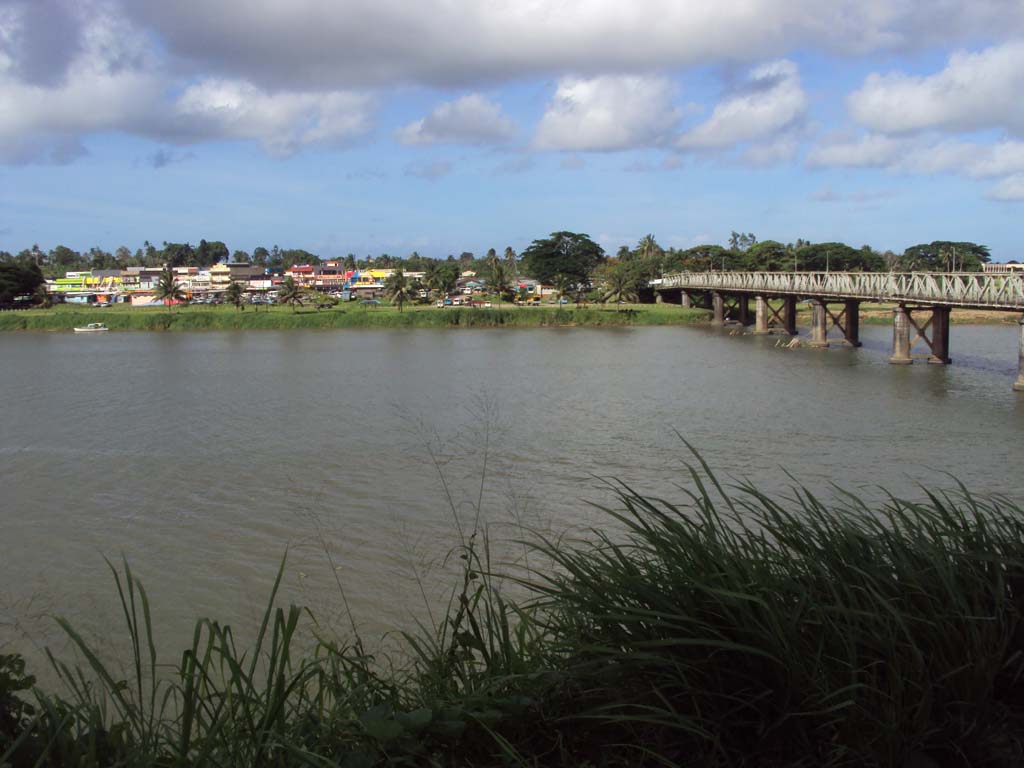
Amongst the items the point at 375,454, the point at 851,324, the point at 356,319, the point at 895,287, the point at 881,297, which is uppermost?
the point at 895,287

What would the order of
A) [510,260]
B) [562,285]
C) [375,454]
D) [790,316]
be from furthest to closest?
[510,260] < [562,285] < [790,316] < [375,454]

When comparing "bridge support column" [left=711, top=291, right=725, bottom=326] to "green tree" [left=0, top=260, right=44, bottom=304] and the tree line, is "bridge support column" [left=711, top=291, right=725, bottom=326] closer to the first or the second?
the tree line

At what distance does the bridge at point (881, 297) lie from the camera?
30734 mm

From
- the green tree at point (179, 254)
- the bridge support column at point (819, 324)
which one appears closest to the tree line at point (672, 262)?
the bridge support column at point (819, 324)

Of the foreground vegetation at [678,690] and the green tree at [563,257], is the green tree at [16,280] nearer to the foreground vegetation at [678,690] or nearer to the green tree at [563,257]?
the green tree at [563,257]

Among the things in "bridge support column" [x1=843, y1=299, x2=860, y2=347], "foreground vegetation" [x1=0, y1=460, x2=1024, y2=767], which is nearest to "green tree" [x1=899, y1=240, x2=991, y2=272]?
"bridge support column" [x1=843, y1=299, x2=860, y2=347]

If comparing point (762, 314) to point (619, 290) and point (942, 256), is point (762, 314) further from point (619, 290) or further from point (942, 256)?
point (942, 256)

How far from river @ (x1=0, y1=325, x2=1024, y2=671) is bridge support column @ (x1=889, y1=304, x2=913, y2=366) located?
4.20 ft

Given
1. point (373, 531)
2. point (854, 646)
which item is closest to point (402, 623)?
point (373, 531)

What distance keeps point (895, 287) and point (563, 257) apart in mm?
71260

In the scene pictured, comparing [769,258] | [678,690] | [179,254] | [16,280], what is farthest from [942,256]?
[179,254]

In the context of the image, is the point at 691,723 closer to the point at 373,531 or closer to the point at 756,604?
the point at 756,604

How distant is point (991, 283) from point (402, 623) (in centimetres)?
2883

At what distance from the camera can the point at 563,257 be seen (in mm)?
107812
